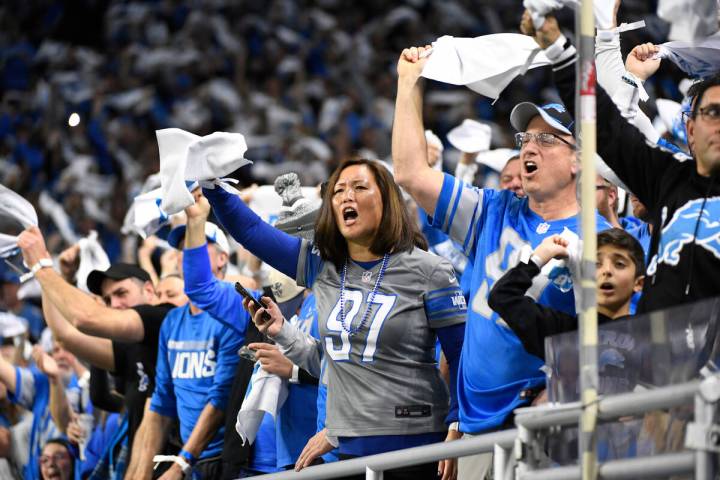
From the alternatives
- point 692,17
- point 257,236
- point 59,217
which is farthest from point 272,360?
point 59,217

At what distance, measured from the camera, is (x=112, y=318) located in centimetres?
552

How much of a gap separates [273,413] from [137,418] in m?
1.52

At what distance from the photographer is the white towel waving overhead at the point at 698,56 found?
11.7ft

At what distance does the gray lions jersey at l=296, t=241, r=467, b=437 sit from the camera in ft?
12.9

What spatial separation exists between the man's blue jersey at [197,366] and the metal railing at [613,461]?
1791 mm

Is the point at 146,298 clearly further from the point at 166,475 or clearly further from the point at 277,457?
the point at 277,457

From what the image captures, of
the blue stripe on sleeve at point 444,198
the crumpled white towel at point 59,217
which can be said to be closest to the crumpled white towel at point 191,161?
the blue stripe on sleeve at point 444,198

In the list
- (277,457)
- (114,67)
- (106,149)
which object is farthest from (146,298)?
(114,67)

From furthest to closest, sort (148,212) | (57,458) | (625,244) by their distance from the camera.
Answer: (57,458) < (148,212) < (625,244)

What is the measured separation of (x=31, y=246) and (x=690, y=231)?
10.7 ft

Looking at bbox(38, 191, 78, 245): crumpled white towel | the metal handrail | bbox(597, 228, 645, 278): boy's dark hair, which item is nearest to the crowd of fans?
bbox(597, 228, 645, 278): boy's dark hair

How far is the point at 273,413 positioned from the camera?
4520 mm

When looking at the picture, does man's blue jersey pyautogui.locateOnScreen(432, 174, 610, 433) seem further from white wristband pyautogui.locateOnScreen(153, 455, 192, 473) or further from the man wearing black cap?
the man wearing black cap

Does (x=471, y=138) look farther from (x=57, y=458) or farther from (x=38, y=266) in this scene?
(x=57, y=458)
